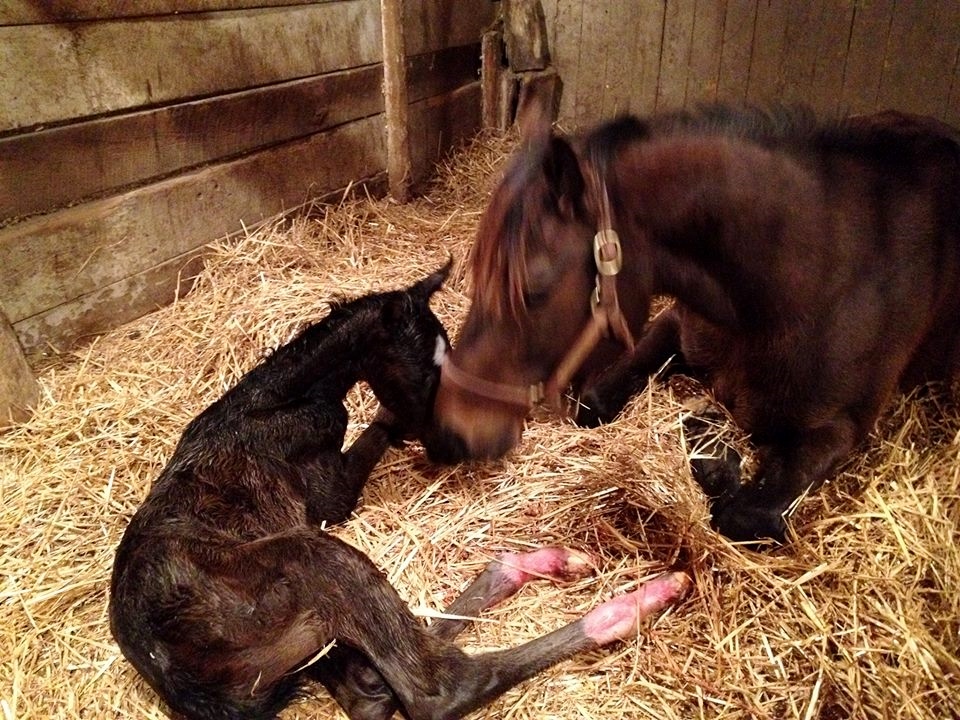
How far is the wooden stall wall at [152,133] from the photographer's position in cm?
287

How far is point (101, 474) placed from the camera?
8.84 ft

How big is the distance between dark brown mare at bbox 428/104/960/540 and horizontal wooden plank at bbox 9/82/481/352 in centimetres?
202

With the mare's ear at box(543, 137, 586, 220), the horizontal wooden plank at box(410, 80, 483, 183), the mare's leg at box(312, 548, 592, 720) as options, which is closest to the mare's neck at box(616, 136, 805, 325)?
the mare's ear at box(543, 137, 586, 220)

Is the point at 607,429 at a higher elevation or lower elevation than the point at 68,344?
lower

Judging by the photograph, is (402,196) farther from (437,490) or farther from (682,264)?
(682,264)

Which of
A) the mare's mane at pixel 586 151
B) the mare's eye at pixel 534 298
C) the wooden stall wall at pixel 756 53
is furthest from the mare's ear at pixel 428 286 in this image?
the wooden stall wall at pixel 756 53

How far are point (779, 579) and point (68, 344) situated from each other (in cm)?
314

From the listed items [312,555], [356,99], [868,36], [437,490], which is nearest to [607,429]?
[437,490]

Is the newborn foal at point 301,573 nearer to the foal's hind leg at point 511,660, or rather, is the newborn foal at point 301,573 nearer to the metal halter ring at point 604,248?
the foal's hind leg at point 511,660

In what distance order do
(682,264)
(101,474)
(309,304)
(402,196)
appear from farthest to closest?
(402,196)
(309,304)
(101,474)
(682,264)

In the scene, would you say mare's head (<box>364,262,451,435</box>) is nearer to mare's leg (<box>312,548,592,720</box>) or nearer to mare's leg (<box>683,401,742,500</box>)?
mare's leg (<box>312,548,592,720</box>)

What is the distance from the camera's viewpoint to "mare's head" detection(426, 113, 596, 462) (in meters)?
1.74

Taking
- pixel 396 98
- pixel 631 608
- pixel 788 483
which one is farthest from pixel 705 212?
pixel 396 98

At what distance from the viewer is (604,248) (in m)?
1.75
